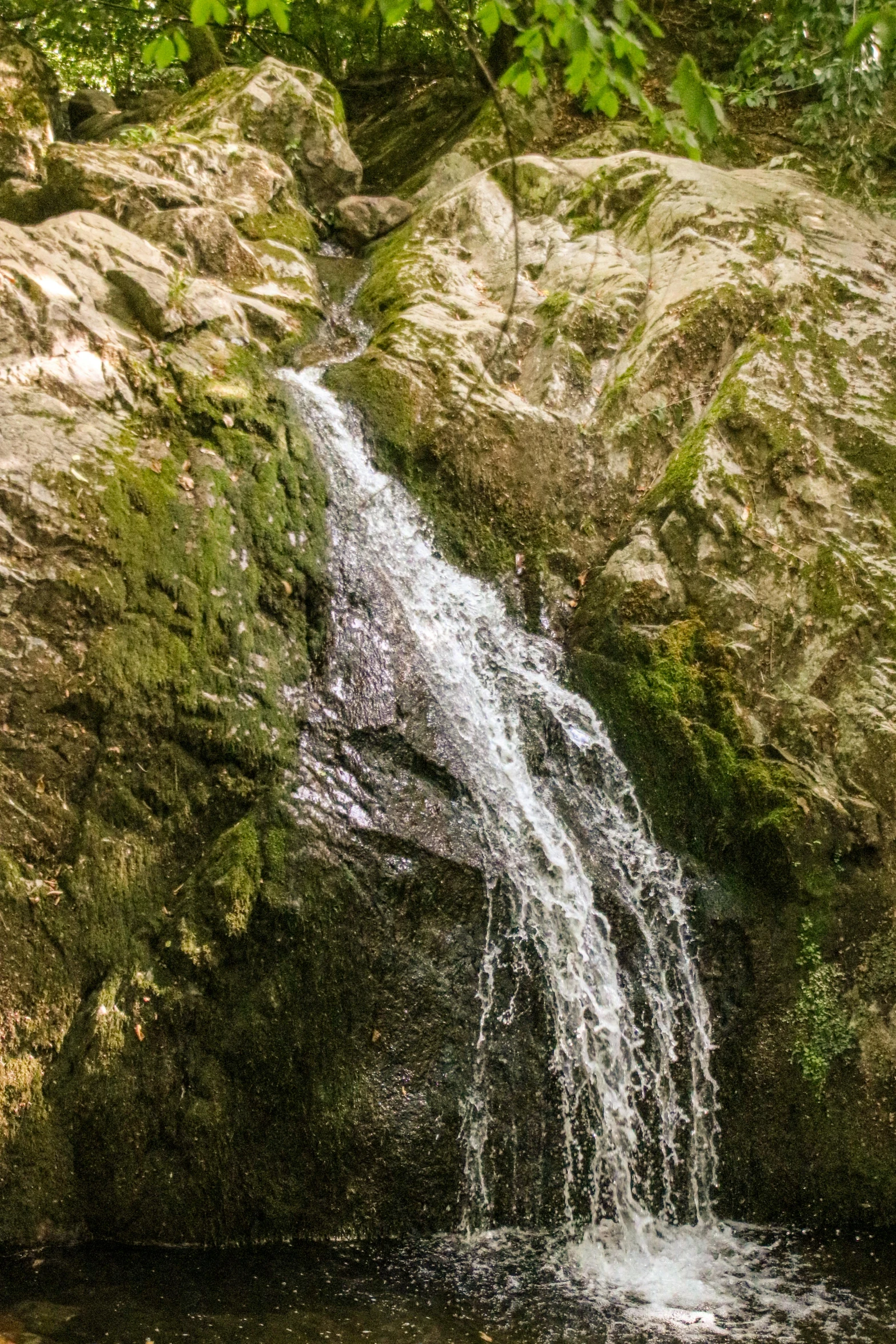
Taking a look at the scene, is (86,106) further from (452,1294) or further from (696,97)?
(452,1294)

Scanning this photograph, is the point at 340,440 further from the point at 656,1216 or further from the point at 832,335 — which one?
the point at 656,1216

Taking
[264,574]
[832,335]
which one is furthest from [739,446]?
[264,574]

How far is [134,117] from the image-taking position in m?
10.1

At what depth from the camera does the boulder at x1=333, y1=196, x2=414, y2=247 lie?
30.0 ft

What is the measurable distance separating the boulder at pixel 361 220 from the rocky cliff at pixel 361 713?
2.02 metres

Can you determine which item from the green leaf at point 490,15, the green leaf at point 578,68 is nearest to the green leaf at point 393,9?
the green leaf at point 490,15

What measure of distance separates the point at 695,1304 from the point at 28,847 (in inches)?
127

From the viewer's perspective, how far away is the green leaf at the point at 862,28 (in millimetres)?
2568

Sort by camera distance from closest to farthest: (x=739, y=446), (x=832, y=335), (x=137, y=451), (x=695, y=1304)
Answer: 1. (x=695, y=1304)
2. (x=137, y=451)
3. (x=739, y=446)
4. (x=832, y=335)

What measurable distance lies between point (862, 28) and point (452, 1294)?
14.6ft

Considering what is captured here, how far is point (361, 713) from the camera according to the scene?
4.75m

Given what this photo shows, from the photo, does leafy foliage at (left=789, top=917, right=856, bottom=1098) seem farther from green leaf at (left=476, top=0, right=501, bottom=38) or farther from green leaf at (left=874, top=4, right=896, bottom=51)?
green leaf at (left=476, top=0, right=501, bottom=38)

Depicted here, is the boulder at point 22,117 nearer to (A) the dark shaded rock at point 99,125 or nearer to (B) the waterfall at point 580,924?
(A) the dark shaded rock at point 99,125

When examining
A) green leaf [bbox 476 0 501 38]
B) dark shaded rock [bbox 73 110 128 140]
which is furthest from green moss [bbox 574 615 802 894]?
dark shaded rock [bbox 73 110 128 140]
